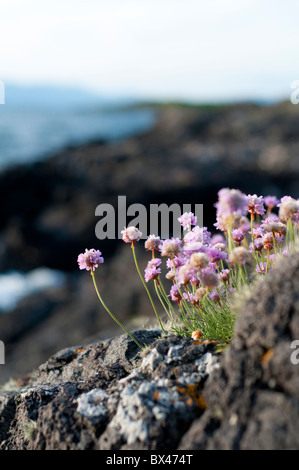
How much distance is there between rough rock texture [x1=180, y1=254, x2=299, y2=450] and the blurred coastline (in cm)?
483

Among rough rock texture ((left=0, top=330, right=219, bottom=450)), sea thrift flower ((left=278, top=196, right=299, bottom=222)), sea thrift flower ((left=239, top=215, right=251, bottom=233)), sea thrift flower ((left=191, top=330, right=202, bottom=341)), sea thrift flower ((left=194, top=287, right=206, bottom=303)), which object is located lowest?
rough rock texture ((left=0, top=330, right=219, bottom=450))

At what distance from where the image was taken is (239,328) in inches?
107

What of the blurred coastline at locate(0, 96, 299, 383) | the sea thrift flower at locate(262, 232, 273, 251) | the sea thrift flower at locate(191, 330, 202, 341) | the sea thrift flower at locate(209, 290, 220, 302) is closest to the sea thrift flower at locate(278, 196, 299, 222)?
the sea thrift flower at locate(262, 232, 273, 251)

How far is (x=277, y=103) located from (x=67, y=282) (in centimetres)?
4525

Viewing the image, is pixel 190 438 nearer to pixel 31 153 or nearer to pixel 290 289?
pixel 290 289

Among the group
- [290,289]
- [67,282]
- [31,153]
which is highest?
[31,153]

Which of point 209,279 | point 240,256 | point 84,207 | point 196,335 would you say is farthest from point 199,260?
point 84,207

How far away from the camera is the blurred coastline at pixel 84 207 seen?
13094 mm

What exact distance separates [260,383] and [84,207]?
55.0 feet

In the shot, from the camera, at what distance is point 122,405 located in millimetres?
2984

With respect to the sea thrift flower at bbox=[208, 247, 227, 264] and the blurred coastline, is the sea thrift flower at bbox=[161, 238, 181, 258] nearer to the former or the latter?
the sea thrift flower at bbox=[208, 247, 227, 264]

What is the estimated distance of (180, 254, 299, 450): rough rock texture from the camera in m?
2.40

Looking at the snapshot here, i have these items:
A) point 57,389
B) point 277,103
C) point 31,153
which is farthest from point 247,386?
point 277,103

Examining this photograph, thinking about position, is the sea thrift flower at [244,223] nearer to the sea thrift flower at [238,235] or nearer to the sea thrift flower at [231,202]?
the sea thrift flower at [238,235]
